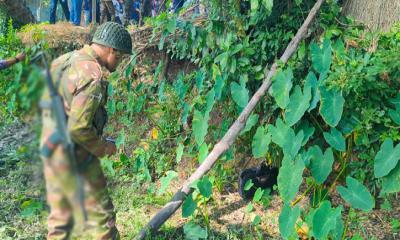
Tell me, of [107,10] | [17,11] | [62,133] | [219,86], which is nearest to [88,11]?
[107,10]

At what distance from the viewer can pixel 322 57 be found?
331 centimetres

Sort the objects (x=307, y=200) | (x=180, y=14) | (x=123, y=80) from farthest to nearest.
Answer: (x=123, y=80)
(x=180, y=14)
(x=307, y=200)

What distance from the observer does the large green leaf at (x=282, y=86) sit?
3414 millimetres

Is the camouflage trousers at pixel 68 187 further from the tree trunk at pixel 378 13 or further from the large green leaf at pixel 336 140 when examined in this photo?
the tree trunk at pixel 378 13

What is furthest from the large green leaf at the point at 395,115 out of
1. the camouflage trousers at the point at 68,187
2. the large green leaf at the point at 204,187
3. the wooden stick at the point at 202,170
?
the camouflage trousers at the point at 68,187

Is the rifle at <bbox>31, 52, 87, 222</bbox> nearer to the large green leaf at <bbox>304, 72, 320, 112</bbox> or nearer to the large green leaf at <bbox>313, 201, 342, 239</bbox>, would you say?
the large green leaf at <bbox>313, 201, 342, 239</bbox>

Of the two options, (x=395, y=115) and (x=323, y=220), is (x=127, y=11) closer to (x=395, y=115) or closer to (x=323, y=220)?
(x=395, y=115)

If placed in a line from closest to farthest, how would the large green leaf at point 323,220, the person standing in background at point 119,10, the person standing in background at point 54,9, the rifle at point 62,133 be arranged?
the rifle at point 62,133, the large green leaf at point 323,220, the person standing in background at point 119,10, the person standing in background at point 54,9

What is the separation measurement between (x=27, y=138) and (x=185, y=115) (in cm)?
371

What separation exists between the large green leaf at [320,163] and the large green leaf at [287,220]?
0.31 m

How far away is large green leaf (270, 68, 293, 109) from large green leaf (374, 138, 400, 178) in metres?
0.77

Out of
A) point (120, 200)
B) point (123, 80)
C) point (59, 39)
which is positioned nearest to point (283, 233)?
point (120, 200)

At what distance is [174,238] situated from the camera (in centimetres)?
365

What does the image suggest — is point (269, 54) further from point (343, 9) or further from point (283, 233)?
point (283, 233)
